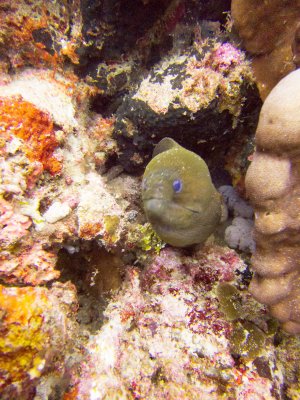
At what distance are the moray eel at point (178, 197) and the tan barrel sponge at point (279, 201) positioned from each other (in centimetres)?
48

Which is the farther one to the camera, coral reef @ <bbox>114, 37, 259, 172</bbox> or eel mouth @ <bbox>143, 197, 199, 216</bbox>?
coral reef @ <bbox>114, 37, 259, 172</bbox>

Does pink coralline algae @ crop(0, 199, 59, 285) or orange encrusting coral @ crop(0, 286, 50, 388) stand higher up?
pink coralline algae @ crop(0, 199, 59, 285)

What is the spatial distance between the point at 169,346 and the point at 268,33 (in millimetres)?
3255

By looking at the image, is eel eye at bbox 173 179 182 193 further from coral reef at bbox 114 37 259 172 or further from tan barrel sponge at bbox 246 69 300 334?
coral reef at bbox 114 37 259 172

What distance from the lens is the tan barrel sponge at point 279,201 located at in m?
2.16

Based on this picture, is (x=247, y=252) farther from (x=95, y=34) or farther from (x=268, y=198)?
(x=95, y=34)

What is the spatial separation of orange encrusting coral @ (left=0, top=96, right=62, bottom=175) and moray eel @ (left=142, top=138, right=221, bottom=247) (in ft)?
3.35

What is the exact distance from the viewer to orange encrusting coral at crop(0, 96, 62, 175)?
252 cm

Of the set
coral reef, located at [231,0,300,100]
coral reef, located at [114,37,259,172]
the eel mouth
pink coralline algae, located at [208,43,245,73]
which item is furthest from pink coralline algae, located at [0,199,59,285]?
coral reef, located at [231,0,300,100]


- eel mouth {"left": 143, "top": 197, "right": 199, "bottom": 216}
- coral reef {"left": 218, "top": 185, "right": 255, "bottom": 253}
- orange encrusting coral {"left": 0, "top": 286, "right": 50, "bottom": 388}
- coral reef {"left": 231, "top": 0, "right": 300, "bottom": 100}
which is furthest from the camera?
coral reef {"left": 218, "top": 185, "right": 255, "bottom": 253}

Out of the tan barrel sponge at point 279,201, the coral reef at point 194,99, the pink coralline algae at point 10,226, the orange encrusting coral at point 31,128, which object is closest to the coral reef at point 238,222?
the tan barrel sponge at point 279,201

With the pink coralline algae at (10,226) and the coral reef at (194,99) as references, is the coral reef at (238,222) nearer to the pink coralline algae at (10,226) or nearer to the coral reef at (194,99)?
the coral reef at (194,99)

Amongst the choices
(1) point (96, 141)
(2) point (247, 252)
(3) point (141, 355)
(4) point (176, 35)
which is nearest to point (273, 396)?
(3) point (141, 355)

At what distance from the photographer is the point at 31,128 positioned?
2615 mm
